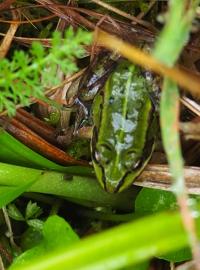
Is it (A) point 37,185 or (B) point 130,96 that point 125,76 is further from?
(A) point 37,185

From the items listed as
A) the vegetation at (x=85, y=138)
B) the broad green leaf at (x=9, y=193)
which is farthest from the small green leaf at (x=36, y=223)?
the broad green leaf at (x=9, y=193)

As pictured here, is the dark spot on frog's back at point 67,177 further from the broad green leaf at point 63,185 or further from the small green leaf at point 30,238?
the small green leaf at point 30,238

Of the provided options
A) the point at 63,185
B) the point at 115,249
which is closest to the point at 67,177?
the point at 63,185

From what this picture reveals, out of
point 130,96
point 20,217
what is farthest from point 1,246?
point 130,96

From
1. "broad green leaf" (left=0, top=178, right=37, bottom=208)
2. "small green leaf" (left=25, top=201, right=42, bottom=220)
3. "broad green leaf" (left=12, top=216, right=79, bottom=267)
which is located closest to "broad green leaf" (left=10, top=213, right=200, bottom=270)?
"broad green leaf" (left=12, top=216, right=79, bottom=267)

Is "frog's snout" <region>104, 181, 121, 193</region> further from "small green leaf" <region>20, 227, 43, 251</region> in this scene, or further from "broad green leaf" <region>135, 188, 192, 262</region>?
"small green leaf" <region>20, 227, 43, 251</region>

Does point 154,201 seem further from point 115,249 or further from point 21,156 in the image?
point 115,249
